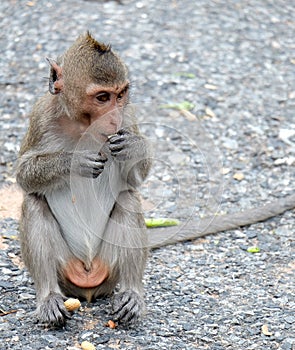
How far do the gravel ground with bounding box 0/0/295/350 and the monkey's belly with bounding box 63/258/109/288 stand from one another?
0.17 m

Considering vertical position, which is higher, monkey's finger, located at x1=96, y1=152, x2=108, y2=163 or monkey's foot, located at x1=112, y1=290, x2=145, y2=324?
monkey's finger, located at x1=96, y1=152, x2=108, y2=163

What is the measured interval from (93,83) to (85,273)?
4.32 ft

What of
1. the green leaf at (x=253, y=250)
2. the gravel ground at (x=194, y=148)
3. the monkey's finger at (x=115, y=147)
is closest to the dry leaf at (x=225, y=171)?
the gravel ground at (x=194, y=148)

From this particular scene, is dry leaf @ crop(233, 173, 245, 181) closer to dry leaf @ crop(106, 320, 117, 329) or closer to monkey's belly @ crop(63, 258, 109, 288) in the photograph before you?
monkey's belly @ crop(63, 258, 109, 288)

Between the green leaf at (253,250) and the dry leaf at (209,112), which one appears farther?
the dry leaf at (209,112)

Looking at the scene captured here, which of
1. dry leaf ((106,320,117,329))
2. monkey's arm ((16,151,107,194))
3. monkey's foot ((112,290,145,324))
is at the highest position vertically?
monkey's arm ((16,151,107,194))

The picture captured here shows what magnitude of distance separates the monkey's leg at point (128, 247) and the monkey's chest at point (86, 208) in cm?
6

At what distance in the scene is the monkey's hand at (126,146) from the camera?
5.49 meters

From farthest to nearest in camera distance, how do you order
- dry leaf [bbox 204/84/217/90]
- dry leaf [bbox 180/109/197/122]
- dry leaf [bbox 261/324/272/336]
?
dry leaf [bbox 204/84/217/90] → dry leaf [bbox 180/109/197/122] → dry leaf [bbox 261/324/272/336]

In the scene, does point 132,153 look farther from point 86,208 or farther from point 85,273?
point 85,273

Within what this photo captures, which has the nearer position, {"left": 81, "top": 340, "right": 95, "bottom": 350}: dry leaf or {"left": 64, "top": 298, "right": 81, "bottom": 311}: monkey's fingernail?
{"left": 81, "top": 340, "right": 95, "bottom": 350}: dry leaf

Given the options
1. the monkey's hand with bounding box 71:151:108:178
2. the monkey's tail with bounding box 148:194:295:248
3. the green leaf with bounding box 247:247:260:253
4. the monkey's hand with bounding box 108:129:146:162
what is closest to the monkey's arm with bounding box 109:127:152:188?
the monkey's hand with bounding box 108:129:146:162

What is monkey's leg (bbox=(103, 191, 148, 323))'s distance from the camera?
5859mm

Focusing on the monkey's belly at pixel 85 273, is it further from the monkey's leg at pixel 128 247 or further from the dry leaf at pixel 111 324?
the dry leaf at pixel 111 324
